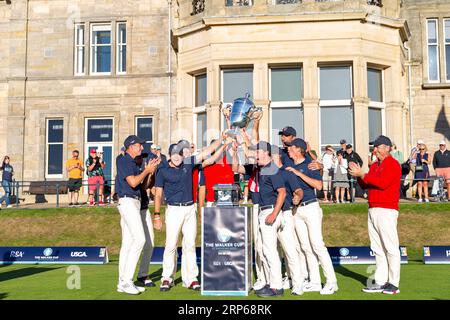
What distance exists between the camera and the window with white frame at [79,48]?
27969 millimetres

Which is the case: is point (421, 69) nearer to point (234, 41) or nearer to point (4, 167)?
point (234, 41)

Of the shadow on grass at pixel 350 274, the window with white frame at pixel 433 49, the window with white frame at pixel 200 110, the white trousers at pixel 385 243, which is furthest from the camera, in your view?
the window with white frame at pixel 433 49

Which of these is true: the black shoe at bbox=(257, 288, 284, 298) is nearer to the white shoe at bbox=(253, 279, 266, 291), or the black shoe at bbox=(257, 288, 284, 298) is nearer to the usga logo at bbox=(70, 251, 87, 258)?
the white shoe at bbox=(253, 279, 266, 291)

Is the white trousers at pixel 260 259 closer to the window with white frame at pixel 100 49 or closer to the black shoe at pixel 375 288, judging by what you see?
the black shoe at pixel 375 288

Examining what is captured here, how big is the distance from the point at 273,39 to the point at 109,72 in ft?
31.4

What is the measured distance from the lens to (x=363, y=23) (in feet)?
70.0

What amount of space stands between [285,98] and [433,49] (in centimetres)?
940

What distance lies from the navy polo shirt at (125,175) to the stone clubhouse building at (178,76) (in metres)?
12.4

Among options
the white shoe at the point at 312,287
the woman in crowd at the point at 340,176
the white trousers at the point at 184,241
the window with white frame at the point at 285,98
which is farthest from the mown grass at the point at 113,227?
the white trousers at the point at 184,241

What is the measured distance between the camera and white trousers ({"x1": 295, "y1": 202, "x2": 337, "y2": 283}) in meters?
8.81

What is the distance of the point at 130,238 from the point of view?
905 centimetres

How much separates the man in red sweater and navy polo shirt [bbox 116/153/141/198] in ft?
11.1

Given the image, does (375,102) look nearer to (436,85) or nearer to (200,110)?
(436,85)
